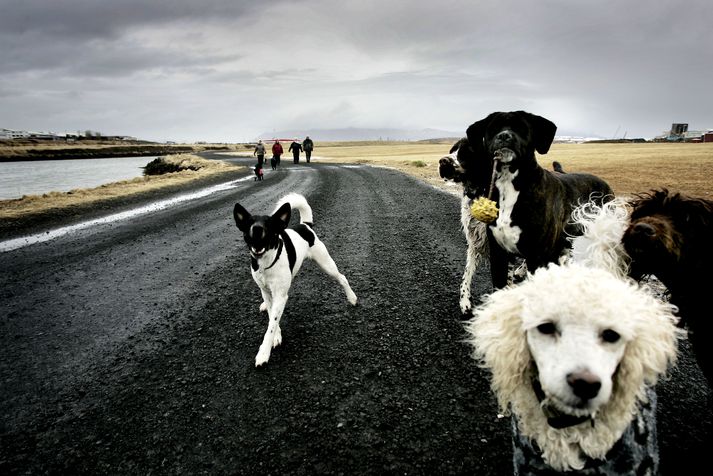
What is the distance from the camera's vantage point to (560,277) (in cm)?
208

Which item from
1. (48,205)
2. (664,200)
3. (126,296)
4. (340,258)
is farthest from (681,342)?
(48,205)

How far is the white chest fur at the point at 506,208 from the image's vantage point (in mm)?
4027

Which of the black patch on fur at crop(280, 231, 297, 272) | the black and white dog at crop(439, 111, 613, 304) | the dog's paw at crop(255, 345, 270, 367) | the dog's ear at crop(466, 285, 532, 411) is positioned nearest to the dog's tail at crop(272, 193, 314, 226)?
the black patch on fur at crop(280, 231, 297, 272)

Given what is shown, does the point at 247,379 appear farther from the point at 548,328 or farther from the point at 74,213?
the point at 74,213

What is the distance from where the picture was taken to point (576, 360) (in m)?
1.83

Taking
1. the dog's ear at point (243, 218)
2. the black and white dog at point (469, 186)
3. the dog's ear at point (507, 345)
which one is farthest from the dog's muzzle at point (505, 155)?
the dog's ear at point (243, 218)

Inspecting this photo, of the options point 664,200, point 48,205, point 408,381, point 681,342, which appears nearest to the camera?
point 664,200

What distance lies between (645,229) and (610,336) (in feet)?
3.38

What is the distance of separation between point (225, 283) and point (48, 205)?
520 inches

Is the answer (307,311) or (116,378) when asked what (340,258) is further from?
(116,378)

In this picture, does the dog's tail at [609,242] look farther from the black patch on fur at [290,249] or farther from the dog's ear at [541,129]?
the black patch on fur at [290,249]

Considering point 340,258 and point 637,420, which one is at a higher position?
point 637,420

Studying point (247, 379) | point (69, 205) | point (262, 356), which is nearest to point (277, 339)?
point (262, 356)

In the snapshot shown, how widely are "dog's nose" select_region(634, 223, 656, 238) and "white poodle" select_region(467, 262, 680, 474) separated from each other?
52 cm
